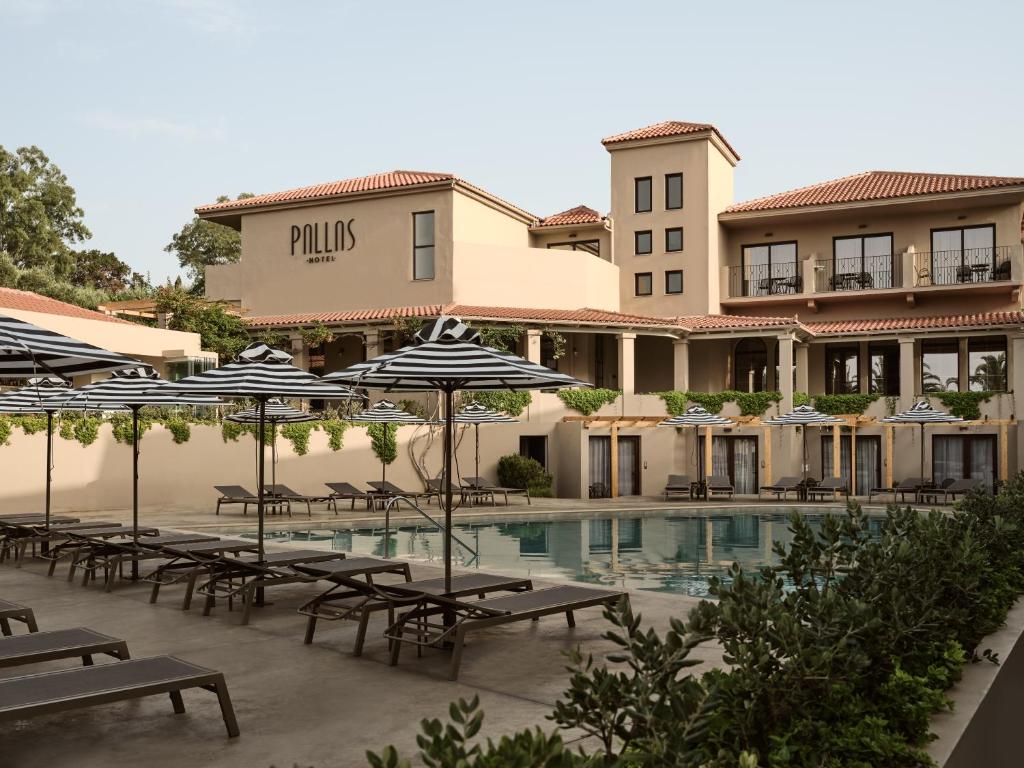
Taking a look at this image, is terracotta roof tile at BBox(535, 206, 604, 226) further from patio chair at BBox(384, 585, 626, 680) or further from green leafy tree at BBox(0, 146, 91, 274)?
patio chair at BBox(384, 585, 626, 680)

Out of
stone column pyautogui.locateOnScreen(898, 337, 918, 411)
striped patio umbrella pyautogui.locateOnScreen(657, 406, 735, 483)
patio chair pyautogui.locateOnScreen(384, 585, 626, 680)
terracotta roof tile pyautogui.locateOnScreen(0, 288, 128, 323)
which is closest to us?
patio chair pyautogui.locateOnScreen(384, 585, 626, 680)

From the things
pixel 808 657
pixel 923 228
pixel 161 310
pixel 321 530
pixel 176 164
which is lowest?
pixel 321 530

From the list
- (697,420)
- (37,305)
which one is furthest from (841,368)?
(37,305)

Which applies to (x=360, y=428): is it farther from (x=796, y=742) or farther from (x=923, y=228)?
(x=796, y=742)

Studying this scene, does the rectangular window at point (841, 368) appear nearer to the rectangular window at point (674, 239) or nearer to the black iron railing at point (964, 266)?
the black iron railing at point (964, 266)

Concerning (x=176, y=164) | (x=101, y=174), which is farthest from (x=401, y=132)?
(x=101, y=174)

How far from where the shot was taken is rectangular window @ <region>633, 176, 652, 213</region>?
37.2 m

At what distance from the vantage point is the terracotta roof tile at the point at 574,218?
124 ft

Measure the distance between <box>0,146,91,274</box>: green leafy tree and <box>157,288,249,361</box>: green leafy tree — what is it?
22410mm

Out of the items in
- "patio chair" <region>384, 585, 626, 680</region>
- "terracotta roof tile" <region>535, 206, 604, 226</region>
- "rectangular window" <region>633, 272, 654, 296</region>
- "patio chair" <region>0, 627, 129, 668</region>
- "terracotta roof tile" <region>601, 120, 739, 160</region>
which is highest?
"terracotta roof tile" <region>601, 120, 739, 160</region>

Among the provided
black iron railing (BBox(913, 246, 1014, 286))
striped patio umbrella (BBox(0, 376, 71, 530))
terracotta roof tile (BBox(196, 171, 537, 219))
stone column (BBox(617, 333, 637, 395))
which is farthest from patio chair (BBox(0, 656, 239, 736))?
black iron railing (BBox(913, 246, 1014, 286))

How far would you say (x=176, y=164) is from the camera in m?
47.4

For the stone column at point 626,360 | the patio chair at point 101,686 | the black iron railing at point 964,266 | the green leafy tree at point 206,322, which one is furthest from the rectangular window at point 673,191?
the patio chair at point 101,686

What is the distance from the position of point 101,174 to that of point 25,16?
11902 millimetres
